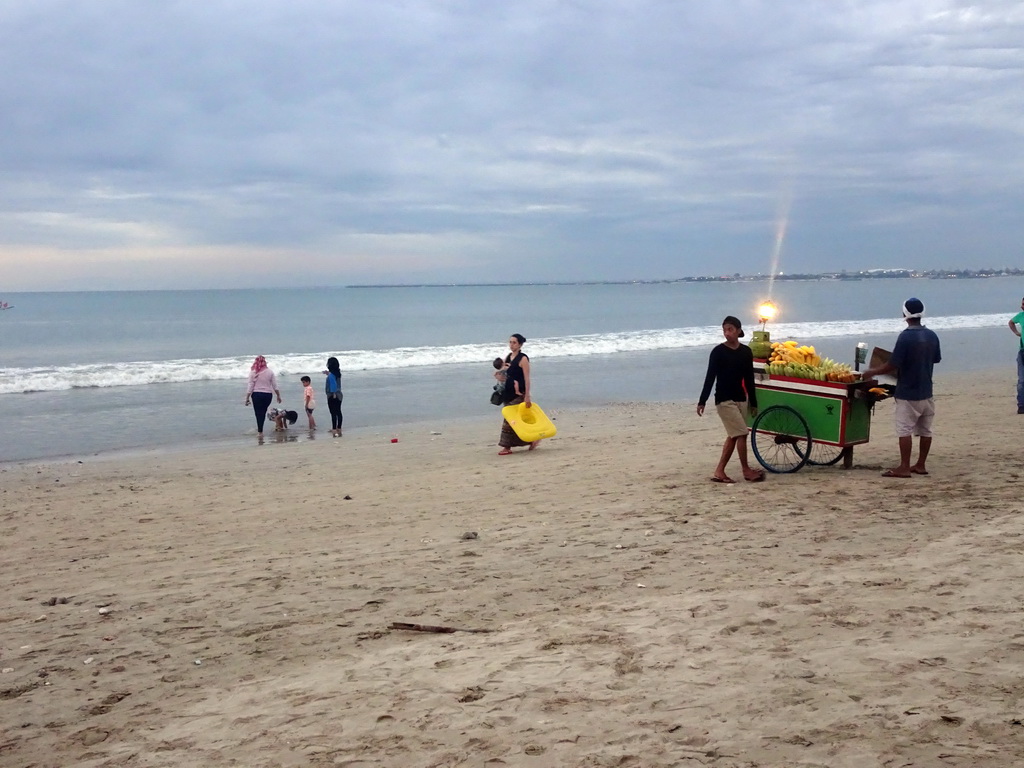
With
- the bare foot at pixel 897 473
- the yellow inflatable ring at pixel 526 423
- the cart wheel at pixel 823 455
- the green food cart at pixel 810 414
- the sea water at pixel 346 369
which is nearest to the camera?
the bare foot at pixel 897 473

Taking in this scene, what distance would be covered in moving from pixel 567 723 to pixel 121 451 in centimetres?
1286

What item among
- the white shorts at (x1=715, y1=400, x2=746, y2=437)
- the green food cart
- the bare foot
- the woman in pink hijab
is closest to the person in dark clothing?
the white shorts at (x1=715, y1=400, x2=746, y2=437)

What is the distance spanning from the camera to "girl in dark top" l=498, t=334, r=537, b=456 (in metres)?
11.9

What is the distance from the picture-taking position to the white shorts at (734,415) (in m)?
8.55

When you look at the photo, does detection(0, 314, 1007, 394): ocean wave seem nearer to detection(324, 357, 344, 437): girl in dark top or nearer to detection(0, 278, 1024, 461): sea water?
detection(0, 278, 1024, 461): sea water

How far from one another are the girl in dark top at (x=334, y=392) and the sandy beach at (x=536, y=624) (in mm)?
5727

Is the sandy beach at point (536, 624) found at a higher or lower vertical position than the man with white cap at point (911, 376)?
lower

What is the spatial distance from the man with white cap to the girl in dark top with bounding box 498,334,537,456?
4.82 meters

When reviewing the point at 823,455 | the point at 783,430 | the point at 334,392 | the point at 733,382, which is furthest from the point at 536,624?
the point at 334,392

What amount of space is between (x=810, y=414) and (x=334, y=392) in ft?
30.8

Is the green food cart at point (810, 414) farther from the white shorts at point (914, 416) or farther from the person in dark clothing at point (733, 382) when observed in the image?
the person in dark clothing at point (733, 382)

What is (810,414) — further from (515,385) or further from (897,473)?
(515,385)

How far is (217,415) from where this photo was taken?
19.1 m

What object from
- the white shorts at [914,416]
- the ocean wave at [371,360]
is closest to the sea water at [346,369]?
the ocean wave at [371,360]
